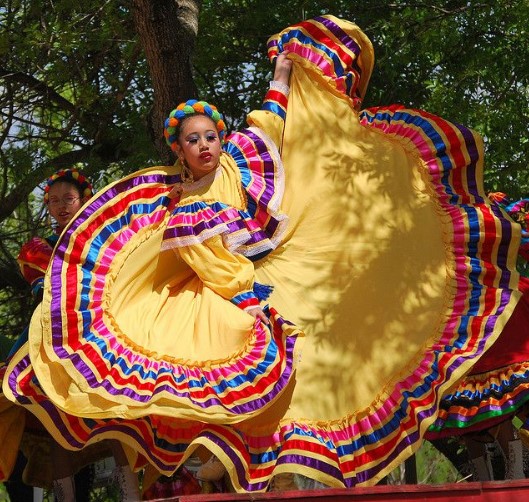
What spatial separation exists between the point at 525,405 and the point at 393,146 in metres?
1.56

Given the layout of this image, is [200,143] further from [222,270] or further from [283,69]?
[283,69]

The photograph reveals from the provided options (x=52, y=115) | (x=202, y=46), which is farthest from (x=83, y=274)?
(x=52, y=115)

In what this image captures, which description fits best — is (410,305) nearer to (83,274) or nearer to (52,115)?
(83,274)

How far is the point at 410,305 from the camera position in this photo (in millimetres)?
6148

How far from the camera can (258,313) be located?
563 cm

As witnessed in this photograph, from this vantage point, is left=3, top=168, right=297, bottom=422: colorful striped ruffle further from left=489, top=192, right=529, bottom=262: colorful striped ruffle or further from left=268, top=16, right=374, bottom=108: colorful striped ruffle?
left=489, top=192, right=529, bottom=262: colorful striped ruffle

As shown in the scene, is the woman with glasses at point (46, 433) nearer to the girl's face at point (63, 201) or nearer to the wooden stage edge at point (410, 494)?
the girl's face at point (63, 201)

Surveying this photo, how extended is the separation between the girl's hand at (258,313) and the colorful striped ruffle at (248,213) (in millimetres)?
409

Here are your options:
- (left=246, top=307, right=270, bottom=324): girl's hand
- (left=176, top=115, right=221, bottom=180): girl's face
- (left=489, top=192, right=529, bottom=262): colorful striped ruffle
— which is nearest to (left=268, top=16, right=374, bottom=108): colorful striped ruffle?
(left=176, top=115, right=221, bottom=180): girl's face

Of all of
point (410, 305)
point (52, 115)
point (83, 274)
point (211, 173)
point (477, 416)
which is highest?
point (52, 115)

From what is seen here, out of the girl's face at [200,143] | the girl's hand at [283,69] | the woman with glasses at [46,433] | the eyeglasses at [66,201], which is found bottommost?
the woman with glasses at [46,433]

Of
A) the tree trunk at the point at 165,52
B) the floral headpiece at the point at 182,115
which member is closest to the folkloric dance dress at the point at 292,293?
the floral headpiece at the point at 182,115

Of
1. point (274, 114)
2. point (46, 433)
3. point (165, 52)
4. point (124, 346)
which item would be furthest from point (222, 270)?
point (165, 52)

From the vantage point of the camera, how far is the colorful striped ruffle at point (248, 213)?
591 cm
